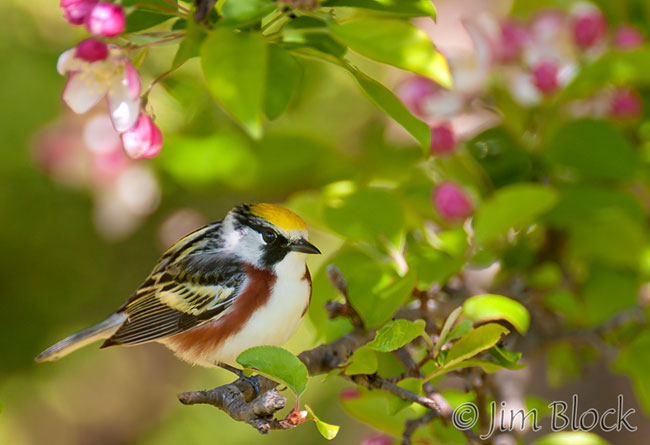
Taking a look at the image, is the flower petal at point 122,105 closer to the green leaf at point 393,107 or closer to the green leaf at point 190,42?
the green leaf at point 190,42

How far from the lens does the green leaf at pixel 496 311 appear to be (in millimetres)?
1013

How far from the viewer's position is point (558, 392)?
8.80 ft

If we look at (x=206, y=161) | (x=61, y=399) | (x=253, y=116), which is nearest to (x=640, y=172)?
(x=206, y=161)

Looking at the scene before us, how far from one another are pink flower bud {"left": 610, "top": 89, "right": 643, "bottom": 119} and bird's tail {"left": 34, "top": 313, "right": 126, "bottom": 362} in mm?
1158

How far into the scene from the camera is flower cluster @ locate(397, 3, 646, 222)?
63.5 inches

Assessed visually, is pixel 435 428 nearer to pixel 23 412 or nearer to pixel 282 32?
pixel 282 32

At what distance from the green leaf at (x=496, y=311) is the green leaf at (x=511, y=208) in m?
0.25

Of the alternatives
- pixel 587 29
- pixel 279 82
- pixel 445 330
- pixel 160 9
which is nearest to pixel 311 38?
pixel 279 82

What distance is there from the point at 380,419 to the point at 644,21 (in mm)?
1272

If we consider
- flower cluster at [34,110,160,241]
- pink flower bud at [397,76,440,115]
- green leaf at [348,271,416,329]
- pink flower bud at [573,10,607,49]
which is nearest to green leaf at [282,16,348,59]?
green leaf at [348,271,416,329]

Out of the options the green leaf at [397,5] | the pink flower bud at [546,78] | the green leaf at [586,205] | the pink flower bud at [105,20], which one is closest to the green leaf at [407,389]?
the green leaf at [397,5]

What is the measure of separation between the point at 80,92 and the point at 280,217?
30 cm

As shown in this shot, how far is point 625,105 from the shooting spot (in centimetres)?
168

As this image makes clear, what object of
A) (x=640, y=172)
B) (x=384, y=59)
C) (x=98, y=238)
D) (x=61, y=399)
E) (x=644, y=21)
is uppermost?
(x=384, y=59)
